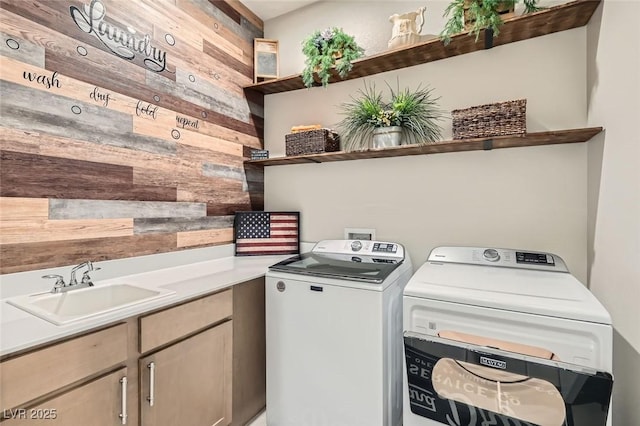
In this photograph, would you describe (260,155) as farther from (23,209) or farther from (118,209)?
(23,209)

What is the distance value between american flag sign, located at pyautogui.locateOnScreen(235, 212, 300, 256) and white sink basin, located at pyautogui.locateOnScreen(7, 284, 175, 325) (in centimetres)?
95

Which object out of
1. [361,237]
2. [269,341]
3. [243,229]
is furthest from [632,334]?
[243,229]

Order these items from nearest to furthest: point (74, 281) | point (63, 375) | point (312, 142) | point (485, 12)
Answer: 1. point (63, 375)
2. point (74, 281)
3. point (485, 12)
4. point (312, 142)

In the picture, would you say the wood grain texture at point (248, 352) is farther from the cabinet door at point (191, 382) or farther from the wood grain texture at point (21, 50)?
the wood grain texture at point (21, 50)

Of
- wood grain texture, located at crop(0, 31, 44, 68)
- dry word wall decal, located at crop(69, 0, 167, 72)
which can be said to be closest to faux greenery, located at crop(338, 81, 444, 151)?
dry word wall decal, located at crop(69, 0, 167, 72)

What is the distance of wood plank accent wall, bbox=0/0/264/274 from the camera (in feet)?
4.45

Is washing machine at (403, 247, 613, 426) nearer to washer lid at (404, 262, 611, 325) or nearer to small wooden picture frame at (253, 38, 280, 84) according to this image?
washer lid at (404, 262, 611, 325)

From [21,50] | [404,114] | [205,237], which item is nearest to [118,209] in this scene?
[205,237]

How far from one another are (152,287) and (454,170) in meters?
1.89

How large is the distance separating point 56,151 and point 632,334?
249 cm

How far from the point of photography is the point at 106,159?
1.65m

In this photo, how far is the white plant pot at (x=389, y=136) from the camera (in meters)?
2.02

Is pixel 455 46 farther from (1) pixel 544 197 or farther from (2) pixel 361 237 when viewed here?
(2) pixel 361 237

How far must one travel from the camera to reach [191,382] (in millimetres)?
1509
